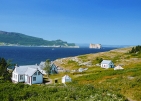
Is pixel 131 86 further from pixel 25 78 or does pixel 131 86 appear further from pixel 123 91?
pixel 25 78

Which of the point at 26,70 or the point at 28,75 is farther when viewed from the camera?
the point at 26,70

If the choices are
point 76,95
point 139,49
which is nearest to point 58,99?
point 76,95

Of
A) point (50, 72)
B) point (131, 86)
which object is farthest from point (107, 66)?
point (131, 86)

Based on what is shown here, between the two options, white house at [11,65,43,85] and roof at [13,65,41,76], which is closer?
white house at [11,65,43,85]

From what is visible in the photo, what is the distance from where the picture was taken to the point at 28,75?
70875 millimetres

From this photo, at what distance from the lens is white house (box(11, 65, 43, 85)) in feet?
232

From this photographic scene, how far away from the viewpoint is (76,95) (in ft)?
85.2

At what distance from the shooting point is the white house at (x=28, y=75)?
70.6m

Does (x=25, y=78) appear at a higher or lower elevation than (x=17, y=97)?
lower

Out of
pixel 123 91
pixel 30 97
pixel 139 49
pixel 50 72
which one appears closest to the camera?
pixel 30 97

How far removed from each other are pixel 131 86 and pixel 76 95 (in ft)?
69.4

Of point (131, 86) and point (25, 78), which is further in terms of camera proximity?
point (25, 78)

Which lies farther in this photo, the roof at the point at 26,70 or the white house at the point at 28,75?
the roof at the point at 26,70

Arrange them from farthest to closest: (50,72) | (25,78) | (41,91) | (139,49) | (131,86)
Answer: (139,49) < (50,72) < (25,78) < (131,86) < (41,91)
